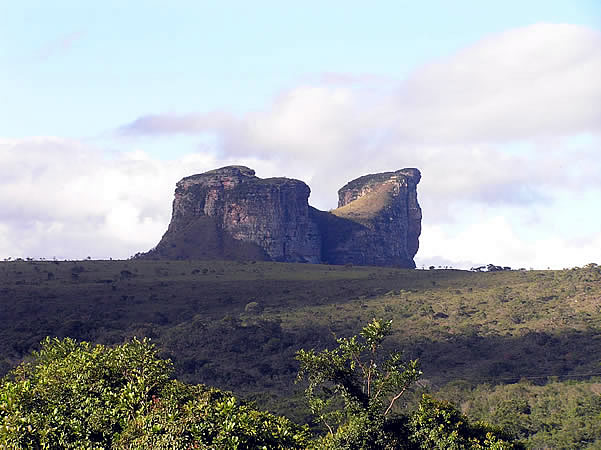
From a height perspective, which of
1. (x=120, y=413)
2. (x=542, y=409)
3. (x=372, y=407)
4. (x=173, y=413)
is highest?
(x=173, y=413)

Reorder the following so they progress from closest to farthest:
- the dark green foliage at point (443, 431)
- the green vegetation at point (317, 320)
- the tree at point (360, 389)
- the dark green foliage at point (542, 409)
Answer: the tree at point (360, 389) < the dark green foliage at point (443, 431) < the dark green foliage at point (542, 409) < the green vegetation at point (317, 320)

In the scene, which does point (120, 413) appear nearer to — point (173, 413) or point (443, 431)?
point (173, 413)

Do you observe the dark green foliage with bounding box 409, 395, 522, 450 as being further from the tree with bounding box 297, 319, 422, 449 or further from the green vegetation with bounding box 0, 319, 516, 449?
the tree with bounding box 297, 319, 422, 449

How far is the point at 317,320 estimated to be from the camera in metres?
145

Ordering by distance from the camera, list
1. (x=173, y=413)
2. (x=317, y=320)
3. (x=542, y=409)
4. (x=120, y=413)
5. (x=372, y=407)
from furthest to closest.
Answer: (x=317, y=320) → (x=542, y=409) → (x=372, y=407) → (x=120, y=413) → (x=173, y=413)

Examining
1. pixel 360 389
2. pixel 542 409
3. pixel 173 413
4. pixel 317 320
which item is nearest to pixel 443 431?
pixel 360 389

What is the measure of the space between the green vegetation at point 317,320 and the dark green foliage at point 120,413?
1489 inches

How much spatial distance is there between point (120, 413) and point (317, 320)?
343ft

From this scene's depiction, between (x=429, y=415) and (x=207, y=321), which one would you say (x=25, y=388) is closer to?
(x=429, y=415)

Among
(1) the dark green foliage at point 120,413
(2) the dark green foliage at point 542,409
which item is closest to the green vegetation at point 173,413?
(1) the dark green foliage at point 120,413

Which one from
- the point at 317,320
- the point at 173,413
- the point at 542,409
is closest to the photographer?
the point at 173,413

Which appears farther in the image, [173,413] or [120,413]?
[120,413]

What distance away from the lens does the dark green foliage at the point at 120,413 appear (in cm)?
3672

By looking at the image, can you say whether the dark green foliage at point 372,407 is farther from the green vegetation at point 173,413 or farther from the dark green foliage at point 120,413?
the dark green foliage at point 120,413
